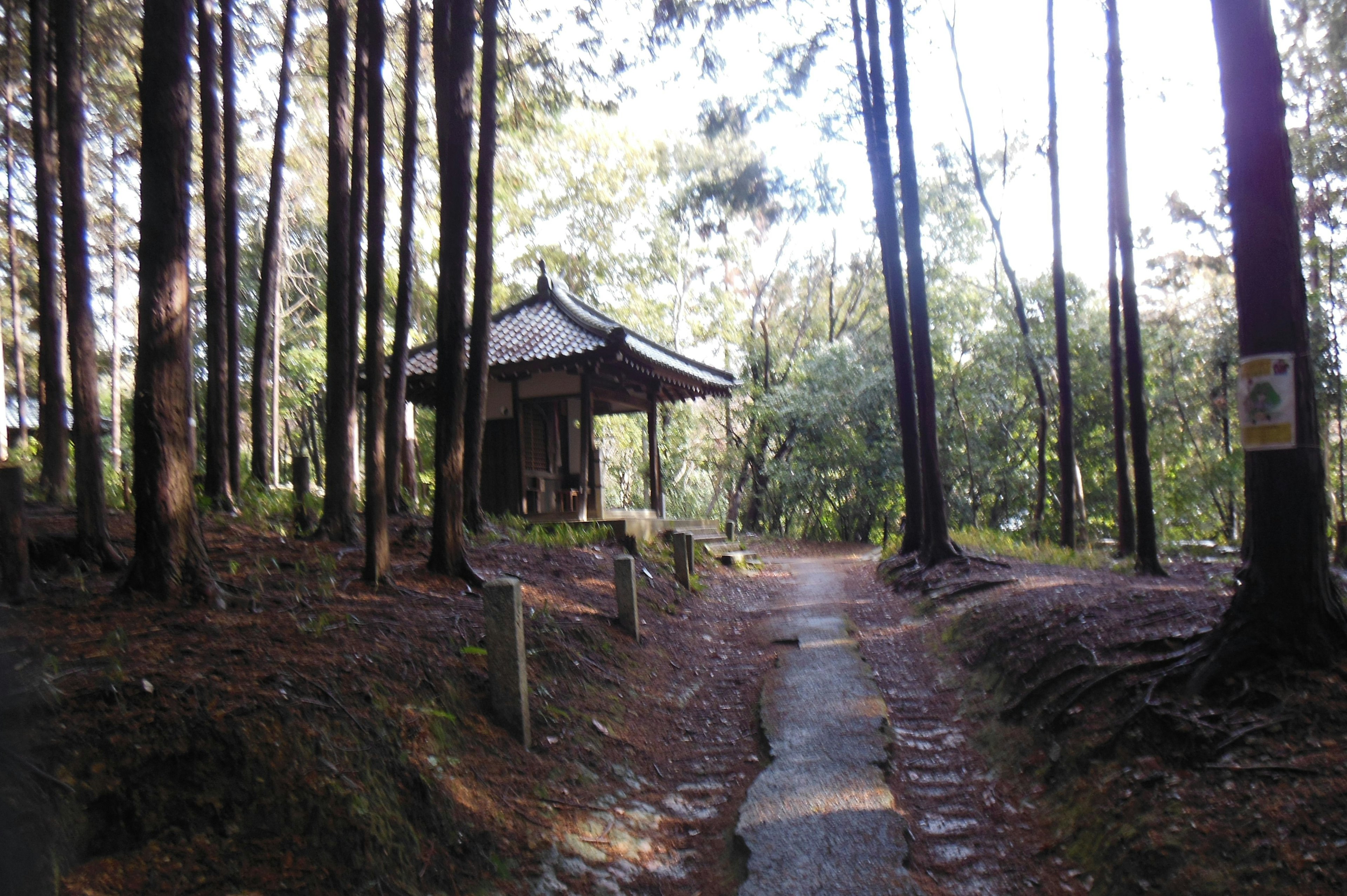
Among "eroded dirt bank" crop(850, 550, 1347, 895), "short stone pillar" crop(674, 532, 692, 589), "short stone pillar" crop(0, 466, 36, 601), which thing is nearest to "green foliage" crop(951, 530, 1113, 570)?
"short stone pillar" crop(674, 532, 692, 589)

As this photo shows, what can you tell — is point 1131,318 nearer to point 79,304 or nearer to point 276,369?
point 79,304

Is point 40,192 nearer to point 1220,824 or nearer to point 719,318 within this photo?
point 1220,824

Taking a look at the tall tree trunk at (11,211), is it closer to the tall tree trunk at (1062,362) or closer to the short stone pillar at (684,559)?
the short stone pillar at (684,559)

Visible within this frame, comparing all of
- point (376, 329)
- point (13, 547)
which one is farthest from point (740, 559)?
point (13, 547)

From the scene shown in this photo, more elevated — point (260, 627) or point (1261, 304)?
point (1261, 304)

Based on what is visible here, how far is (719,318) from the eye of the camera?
3108cm

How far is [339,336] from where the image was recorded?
9094 mm

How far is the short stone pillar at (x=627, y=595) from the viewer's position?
805 centimetres

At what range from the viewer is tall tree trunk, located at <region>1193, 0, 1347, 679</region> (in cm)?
429

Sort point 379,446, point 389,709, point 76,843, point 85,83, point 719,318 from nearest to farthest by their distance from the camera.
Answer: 1. point 76,843
2. point 389,709
3. point 379,446
4. point 85,83
5. point 719,318

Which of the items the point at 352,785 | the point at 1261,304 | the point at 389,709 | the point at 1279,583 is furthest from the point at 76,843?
the point at 1261,304

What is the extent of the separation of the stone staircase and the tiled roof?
116 inches

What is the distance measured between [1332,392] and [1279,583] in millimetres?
18678

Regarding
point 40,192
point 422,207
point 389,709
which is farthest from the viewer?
point 422,207
